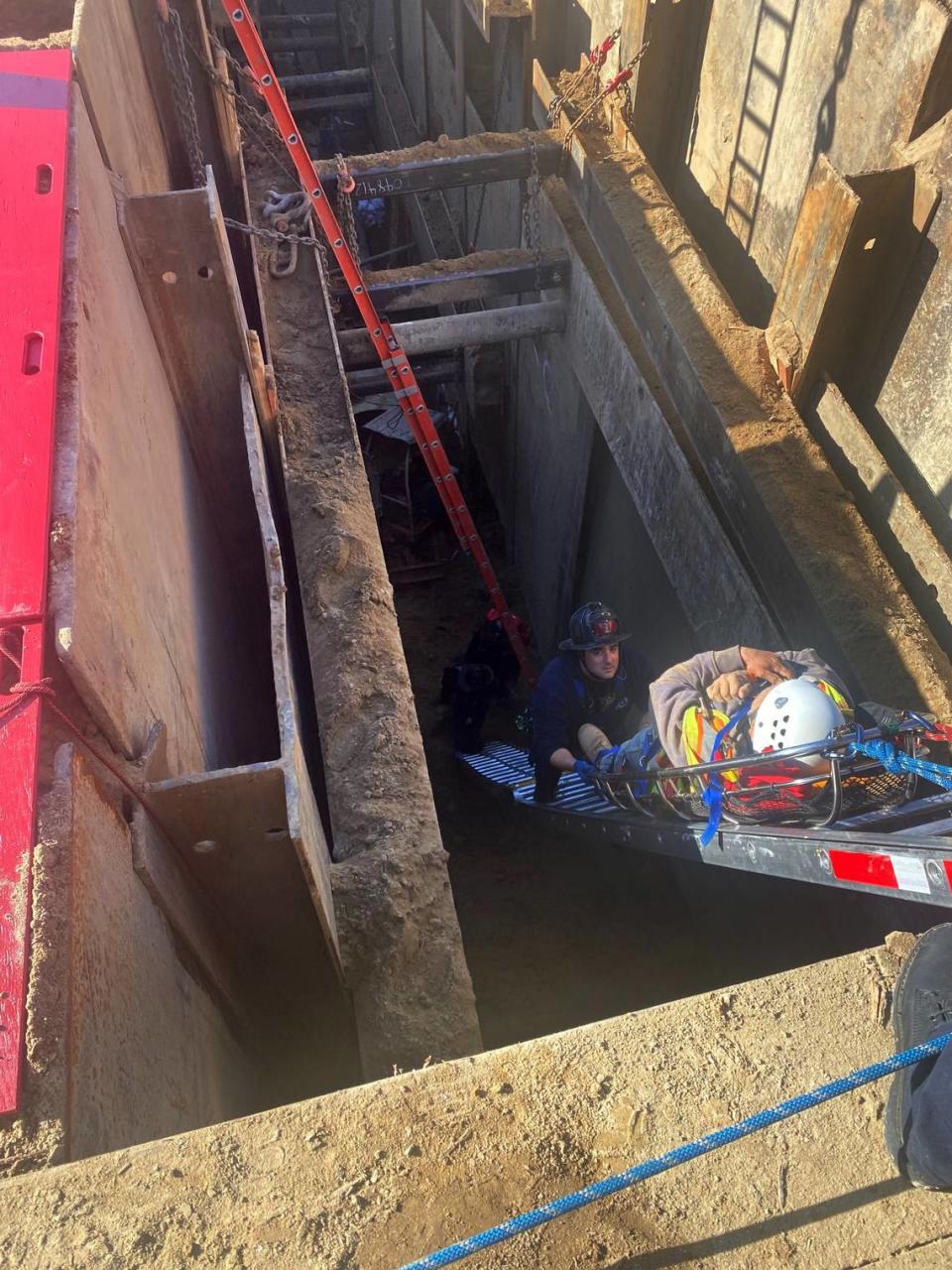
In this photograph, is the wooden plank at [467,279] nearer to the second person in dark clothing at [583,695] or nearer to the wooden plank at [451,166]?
the wooden plank at [451,166]

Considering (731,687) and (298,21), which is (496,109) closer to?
(731,687)

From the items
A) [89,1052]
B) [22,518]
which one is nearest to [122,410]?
[22,518]

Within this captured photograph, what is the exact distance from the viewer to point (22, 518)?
238cm

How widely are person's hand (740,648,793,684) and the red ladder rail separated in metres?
5.49

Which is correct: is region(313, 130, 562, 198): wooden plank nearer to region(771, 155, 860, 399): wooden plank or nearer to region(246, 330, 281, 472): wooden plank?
region(246, 330, 281, 472): wooden plank

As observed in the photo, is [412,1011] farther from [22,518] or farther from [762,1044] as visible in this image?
[22,518]

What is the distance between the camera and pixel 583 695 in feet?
20.7

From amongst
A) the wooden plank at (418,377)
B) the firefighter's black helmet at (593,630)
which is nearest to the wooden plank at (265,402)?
the firefighter's black helmet at (593,630)

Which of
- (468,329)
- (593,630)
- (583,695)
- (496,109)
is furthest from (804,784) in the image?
(496,109)

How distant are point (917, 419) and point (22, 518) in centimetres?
448

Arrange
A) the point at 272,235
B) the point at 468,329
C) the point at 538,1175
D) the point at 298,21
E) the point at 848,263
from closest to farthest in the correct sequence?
the point at 538,1175
the point at 848,263
the point at 272,235
the point at 468,329
the point at 298,21

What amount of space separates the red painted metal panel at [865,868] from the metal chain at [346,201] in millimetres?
6951

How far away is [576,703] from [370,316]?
4.26m

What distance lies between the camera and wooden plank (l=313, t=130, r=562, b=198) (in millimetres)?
8328
